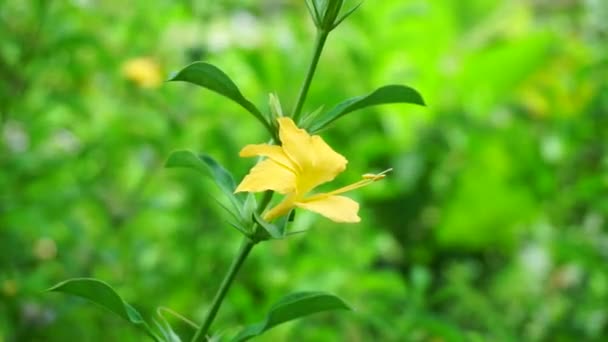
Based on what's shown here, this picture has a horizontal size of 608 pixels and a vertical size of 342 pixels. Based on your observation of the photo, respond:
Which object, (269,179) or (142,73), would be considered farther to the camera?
(142,73)

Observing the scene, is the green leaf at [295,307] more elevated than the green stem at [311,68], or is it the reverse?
the green stem at [311,68]

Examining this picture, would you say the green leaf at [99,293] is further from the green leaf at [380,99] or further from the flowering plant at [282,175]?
the green leaf at [380,99]

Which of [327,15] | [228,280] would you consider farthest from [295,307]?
[327,15]

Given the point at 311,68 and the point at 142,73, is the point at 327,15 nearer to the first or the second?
the point at 311,68

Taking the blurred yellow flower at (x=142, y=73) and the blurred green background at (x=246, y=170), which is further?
the blurred yellow flower at (x=142, y=73)

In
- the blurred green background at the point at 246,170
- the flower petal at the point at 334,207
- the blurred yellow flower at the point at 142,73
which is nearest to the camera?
the flower petal at the point at 334,207

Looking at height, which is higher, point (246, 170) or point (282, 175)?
point (282, 175)

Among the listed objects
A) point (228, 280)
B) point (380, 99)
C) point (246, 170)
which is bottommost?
point (246, 170)

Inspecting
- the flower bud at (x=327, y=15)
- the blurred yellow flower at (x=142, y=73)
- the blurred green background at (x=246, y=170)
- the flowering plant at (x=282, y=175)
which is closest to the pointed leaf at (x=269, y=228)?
the flowering plant at (x=282, y=175)

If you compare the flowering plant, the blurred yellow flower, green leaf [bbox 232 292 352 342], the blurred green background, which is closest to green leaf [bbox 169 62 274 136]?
the flowering plant
